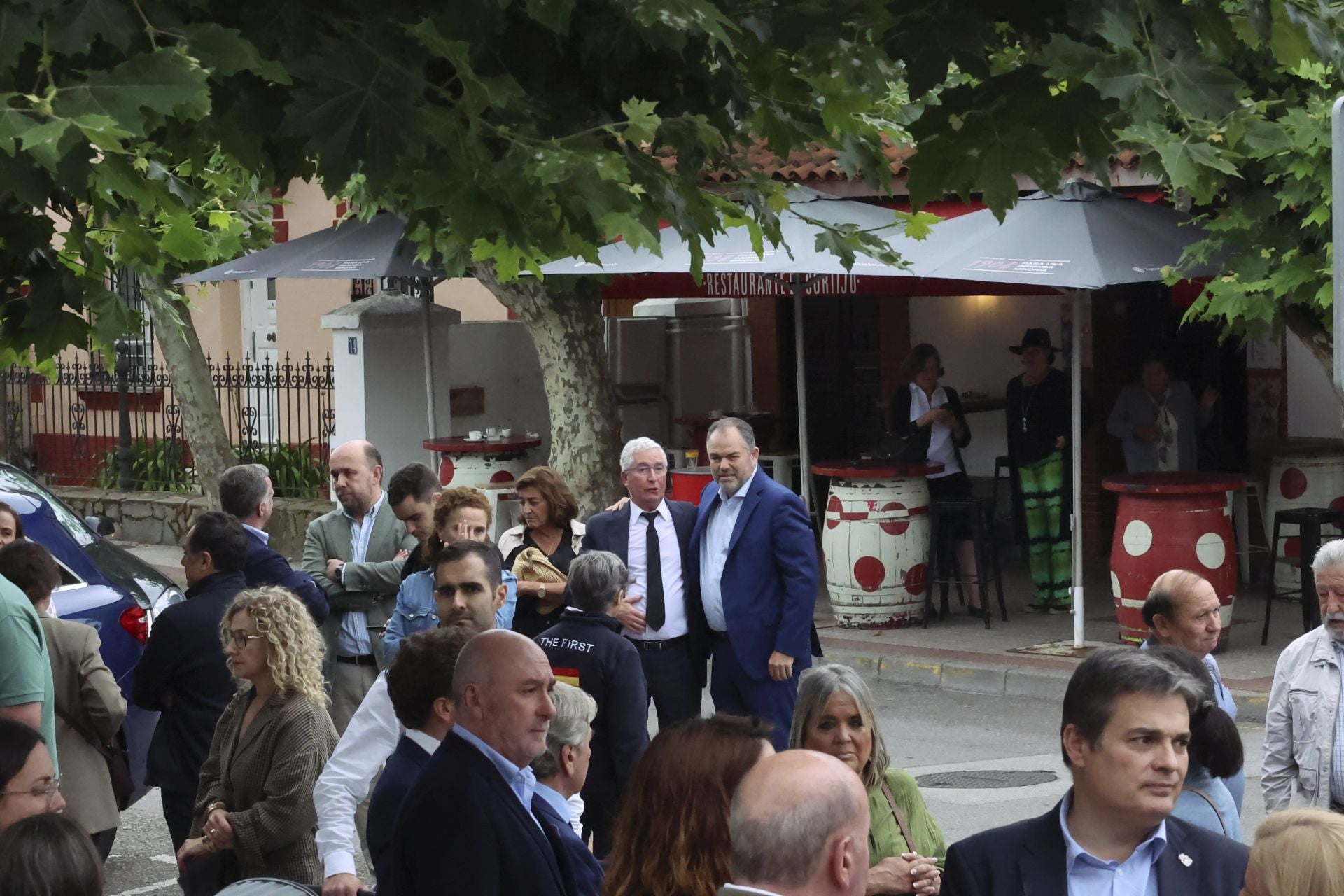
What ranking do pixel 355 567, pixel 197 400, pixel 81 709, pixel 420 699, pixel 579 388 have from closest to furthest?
pixel 420 699, pixel 81 709, pixel 355 567, pixel 579 388, pixel 197 400

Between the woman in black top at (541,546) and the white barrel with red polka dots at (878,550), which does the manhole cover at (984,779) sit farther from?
the white barrel with red polka dots at (878,550)

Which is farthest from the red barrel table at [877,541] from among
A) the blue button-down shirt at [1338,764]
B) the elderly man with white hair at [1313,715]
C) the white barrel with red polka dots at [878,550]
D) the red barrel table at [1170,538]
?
the blue button-down shirt at [1338,764]

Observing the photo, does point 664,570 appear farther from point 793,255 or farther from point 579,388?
point 579,388

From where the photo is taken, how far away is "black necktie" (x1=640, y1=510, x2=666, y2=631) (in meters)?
7.74

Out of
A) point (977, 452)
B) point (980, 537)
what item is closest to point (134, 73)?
point (980, 537)

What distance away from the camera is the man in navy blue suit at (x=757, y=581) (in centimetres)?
760

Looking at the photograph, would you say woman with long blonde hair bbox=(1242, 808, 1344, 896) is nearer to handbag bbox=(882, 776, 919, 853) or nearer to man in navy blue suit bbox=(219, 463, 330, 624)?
handbag bbox=(882, 776, 919, 853)

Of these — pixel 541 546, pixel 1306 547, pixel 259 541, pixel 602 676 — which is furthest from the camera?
pixel 1306 547

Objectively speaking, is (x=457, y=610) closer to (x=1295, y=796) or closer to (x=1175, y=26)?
(x=1175, y=26)

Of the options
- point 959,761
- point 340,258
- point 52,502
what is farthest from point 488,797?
point 340,258

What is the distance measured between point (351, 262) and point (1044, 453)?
5.98m

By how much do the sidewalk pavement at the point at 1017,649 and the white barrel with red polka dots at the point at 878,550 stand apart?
173mm

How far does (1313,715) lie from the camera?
5.86 m

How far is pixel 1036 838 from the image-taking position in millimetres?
3635
